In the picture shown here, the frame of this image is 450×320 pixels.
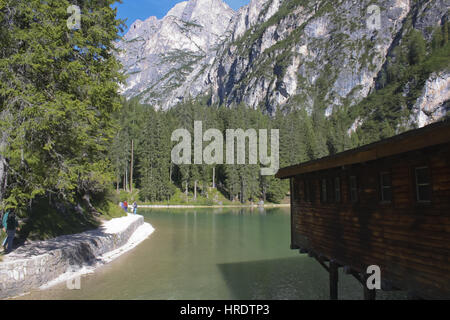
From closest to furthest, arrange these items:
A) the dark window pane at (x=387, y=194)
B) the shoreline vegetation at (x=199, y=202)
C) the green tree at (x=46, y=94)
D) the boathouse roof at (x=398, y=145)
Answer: the boathouse roof at (x=398, y=145) → the dark window pane at (x=387, y=194) → the green tree at (x=46, y=94) → the shoreline vegetation at (x=199, y=202)

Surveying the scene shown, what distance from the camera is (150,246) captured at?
23156mm

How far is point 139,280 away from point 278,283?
6.32 meters

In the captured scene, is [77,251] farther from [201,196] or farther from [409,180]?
[201,196]

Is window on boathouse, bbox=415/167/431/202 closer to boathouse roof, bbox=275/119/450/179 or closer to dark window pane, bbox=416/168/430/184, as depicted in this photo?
dark window pane, bbox=416/168/430/184

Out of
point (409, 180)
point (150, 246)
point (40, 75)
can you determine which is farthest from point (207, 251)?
point (409, 180)

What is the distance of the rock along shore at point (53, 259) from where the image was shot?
11.5 m

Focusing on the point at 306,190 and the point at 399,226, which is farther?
the point at 306,190

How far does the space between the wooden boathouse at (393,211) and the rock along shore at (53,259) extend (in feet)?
36.1

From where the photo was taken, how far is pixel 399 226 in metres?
7.91

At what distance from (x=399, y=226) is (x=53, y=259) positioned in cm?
1319

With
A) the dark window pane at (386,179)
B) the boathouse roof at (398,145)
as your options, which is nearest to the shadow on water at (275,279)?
the boathouse roof at (398,145)

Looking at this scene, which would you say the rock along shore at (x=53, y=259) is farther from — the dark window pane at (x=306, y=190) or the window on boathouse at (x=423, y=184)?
the window on boathouse at (x=423, y=184)

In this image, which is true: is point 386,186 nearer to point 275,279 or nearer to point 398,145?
point 398,145

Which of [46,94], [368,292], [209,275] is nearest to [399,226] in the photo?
[368,292]
